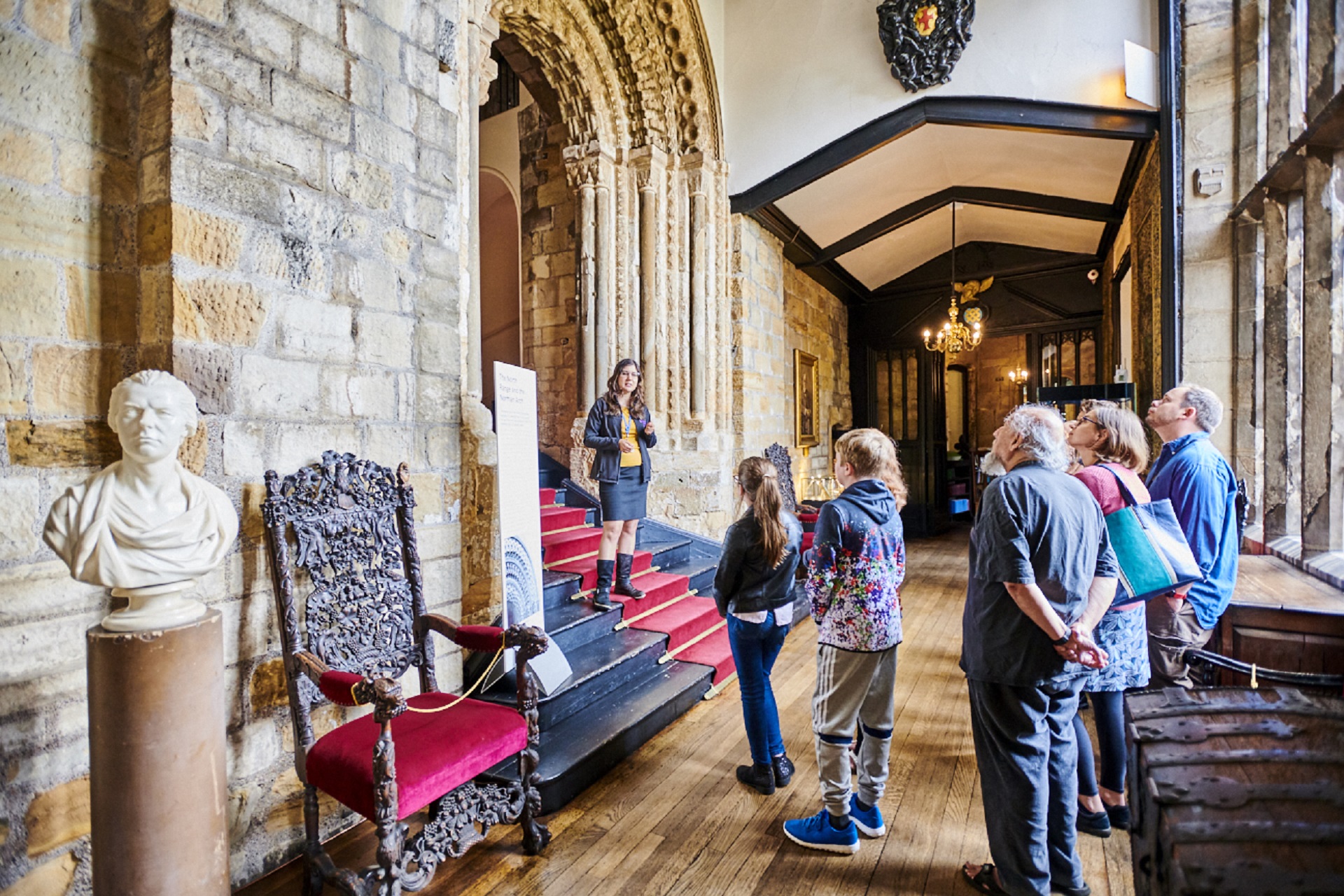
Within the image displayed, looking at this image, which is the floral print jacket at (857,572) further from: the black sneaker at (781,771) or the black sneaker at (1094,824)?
the black sneaker at (1094,824)

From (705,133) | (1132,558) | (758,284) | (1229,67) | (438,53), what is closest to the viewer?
(1132,558)

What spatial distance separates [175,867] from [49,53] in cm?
204

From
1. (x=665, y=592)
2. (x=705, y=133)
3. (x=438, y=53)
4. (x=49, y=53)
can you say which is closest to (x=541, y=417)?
(x=665, y=592)

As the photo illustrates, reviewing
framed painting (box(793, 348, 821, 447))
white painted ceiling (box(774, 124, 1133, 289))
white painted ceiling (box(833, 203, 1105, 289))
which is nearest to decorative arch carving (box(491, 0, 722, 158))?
white painted ceiling (box(774, 124, 1133, 289))

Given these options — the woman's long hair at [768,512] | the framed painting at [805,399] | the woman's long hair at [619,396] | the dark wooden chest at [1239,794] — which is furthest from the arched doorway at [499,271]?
the dark wooden chest at [1239,794]

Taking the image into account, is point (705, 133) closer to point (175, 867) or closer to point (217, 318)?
point (217, 318)

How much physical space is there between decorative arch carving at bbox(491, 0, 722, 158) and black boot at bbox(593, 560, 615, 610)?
11.7 ft

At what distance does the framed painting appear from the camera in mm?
7617

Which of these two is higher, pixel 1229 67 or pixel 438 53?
pixel 1229 67

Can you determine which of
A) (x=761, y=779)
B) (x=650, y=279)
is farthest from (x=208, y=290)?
(x=650, y=279)

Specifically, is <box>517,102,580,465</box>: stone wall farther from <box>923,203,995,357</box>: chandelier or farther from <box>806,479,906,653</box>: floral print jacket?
<box>923,203,995,357</box>: chandelier

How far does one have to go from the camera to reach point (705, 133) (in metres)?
5.64

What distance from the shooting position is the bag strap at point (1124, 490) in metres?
1.98

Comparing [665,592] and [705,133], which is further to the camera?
[705,133]
